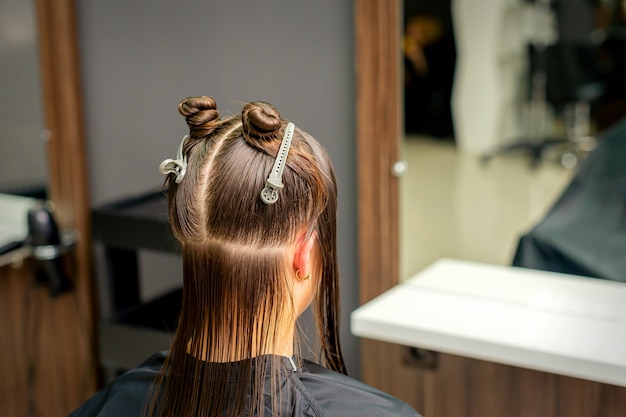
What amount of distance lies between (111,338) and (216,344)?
1261 millimetres

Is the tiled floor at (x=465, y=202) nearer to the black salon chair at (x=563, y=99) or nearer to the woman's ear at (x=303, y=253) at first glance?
the black salon chair at (x=563, y=99)

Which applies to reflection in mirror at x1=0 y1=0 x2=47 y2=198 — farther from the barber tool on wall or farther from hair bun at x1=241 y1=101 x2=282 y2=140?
hair bun at x1=241 y1=101 x2=282 y2=140

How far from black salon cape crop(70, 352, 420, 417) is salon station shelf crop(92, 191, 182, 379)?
2.44 feet

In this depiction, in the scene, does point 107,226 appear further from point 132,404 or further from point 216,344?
point 216,344

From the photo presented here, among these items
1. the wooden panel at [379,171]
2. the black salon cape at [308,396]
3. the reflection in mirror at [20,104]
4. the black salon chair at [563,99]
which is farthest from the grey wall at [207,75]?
the black salon cape at [308,396]

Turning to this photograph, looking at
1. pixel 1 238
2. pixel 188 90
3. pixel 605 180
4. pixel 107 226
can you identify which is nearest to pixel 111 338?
pixel 107 226

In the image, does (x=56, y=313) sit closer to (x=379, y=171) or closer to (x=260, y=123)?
(x=379, y=171)

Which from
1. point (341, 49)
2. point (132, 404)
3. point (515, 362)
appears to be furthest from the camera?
point (341, 49)

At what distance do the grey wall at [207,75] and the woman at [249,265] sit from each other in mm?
930

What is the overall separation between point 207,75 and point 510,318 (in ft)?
3.78

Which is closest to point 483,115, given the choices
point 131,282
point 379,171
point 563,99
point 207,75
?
point 563,99

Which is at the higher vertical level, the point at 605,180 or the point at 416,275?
the point at 605,180

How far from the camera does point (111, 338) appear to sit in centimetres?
235

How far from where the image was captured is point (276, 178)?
1077 millimetres
